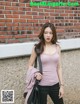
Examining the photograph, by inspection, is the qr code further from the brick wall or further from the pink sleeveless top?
the pink sleeveless top

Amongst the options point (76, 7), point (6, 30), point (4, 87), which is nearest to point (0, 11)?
point (6, 30)

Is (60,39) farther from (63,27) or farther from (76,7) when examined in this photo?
(76,7)

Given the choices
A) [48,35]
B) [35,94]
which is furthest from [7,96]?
[48,35]

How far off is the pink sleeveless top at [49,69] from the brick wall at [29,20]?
114 centimetres

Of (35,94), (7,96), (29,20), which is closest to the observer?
(35,94)

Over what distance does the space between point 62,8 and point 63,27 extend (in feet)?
1.18

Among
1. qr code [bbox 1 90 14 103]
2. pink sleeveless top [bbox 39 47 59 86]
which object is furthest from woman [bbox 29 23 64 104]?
qr code [bbox 1 90 14 103]

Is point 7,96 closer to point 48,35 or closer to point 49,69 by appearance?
point 49,69

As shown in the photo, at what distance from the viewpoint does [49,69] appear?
5.06 meters

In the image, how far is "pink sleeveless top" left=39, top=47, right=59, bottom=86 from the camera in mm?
5031

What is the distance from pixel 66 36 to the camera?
22.3ft

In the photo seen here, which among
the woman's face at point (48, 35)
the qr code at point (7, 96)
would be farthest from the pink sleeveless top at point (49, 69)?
the qr code at point (7, 96)

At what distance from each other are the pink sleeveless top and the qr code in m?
1.08

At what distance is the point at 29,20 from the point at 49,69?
1.45m
